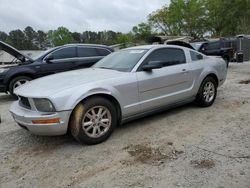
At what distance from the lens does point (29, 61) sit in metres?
8.27

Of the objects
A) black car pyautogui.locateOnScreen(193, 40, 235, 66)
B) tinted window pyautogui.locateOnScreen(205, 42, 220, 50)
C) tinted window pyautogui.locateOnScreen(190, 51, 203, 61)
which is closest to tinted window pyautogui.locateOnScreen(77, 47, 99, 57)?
tinted window pyautogui.locateOnScreen(190, 51, 203, 61)

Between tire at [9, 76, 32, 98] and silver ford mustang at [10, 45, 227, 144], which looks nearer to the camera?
silver ford mustang at [10, 45, 227, 144]

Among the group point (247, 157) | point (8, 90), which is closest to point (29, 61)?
point (8, 90)

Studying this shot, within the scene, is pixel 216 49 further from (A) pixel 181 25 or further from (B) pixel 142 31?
(B) pixel 142 31

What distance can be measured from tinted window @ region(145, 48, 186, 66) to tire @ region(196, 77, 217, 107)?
753 millimetres

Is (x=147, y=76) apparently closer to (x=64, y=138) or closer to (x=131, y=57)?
(x=131, y=57)

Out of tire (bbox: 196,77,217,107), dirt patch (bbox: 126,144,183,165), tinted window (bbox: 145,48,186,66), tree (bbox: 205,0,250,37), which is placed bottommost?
dirt patch (bbox: 126,144,183,165)

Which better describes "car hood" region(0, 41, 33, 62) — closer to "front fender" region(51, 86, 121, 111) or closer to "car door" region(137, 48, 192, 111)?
"car door" region(137, 48, 192, 111)

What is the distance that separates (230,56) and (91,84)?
12.4m

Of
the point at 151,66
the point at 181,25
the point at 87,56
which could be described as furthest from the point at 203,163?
the point at 181,25

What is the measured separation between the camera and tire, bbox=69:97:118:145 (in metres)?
3.88

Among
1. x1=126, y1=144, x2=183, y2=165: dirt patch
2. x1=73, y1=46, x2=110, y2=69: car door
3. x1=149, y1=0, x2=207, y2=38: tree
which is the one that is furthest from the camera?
x1=149, y1=0, x2=207, y2=38: tree

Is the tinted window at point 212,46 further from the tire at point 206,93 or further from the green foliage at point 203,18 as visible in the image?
the green foliage at point 203,18

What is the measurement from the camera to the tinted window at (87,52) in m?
8.85
